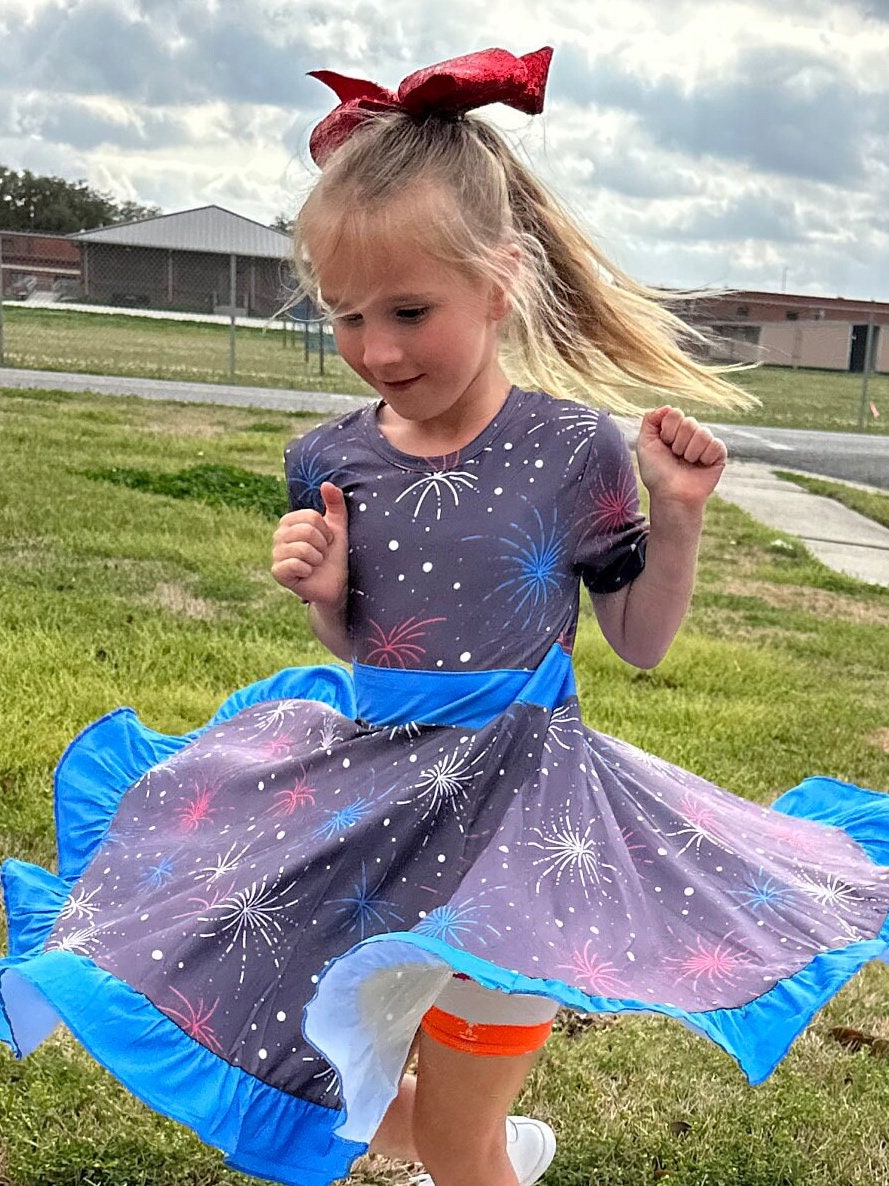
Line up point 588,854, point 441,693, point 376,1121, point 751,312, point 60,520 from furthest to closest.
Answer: point 751,312
point 60,520
point 441,693
point 588,854
point 376,1121

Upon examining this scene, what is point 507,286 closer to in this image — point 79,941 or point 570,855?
point 570,855

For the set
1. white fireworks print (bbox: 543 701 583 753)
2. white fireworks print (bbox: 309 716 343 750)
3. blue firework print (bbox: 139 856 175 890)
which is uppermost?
white fireworks print (bbox: 543 701 583 753)

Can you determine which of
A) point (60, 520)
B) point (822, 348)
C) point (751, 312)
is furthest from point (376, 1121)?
point (822, 348)

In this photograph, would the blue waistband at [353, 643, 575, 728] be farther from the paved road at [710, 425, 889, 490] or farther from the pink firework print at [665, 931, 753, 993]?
the paved road at [710, 425, 889, 490]

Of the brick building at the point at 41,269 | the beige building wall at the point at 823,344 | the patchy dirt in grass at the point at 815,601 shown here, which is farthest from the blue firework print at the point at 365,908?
the beige building wall at the point at 823,344

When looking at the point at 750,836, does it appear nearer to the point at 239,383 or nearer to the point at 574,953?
the point at 574,953

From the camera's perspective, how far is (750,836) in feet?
6.61

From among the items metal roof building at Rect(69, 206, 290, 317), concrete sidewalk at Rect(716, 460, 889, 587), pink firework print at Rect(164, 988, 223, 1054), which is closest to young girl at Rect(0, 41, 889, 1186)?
pink firework print at Rect(164, 988, 223, 1054)

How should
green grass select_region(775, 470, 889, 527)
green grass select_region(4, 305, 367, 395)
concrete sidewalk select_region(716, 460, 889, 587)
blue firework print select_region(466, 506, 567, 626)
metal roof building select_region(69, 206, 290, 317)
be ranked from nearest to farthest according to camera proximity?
blue firework print select_region(466, 506, 567, 626) < concrete sidewalk select_region(716, 460, 889, 587) < green grass select_region(775, 470, 889, 527) < green grass select_region(4, 305, 367, 395) < metal roof building select_region(69, 206, 290, 317)

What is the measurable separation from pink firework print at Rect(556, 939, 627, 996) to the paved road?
10.9 m

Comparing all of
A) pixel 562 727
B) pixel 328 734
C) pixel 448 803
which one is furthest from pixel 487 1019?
pixel 328 734

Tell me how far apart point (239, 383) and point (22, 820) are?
14.9m

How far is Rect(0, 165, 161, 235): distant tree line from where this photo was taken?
61353 mm

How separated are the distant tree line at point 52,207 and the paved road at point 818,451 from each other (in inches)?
1940
